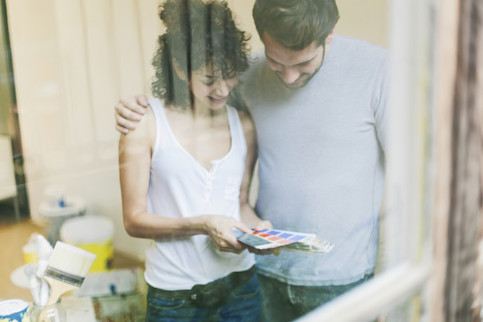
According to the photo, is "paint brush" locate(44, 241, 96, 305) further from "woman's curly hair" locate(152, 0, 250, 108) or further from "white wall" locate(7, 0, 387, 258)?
"woman's curly hair" locate(152, 0, 250, 108)

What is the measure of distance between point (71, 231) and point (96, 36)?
1.77 ft

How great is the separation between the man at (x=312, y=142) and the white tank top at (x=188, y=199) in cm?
12

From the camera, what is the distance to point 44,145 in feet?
3.66

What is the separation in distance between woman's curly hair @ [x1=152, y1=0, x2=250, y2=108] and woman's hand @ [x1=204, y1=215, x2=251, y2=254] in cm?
35

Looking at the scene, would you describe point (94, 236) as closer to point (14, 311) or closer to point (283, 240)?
point (14, 311)

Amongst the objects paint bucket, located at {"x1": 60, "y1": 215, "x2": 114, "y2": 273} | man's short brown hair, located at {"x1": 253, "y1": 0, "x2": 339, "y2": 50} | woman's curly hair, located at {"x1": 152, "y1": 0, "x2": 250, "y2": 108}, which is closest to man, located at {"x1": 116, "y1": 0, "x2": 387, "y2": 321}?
man's short brown hair, located at {"x1": 253, "y1": 0, "x2": 339, "y2": 50}

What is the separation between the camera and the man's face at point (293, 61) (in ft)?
4.42

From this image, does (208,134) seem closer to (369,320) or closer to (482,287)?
(369,320)

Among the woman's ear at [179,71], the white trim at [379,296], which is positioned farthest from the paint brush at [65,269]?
the white trim at [379,296]

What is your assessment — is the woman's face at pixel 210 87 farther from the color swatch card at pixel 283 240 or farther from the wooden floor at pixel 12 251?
the wooden floor at pixel 12 251

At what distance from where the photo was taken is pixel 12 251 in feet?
3.81

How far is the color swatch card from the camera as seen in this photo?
Result: 52.4 inches

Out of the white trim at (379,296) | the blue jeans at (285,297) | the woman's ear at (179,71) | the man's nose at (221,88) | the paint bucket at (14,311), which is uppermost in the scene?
the woman's ear at (179,71)

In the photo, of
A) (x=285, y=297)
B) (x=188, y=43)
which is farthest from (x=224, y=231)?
(x=188, y=43)
